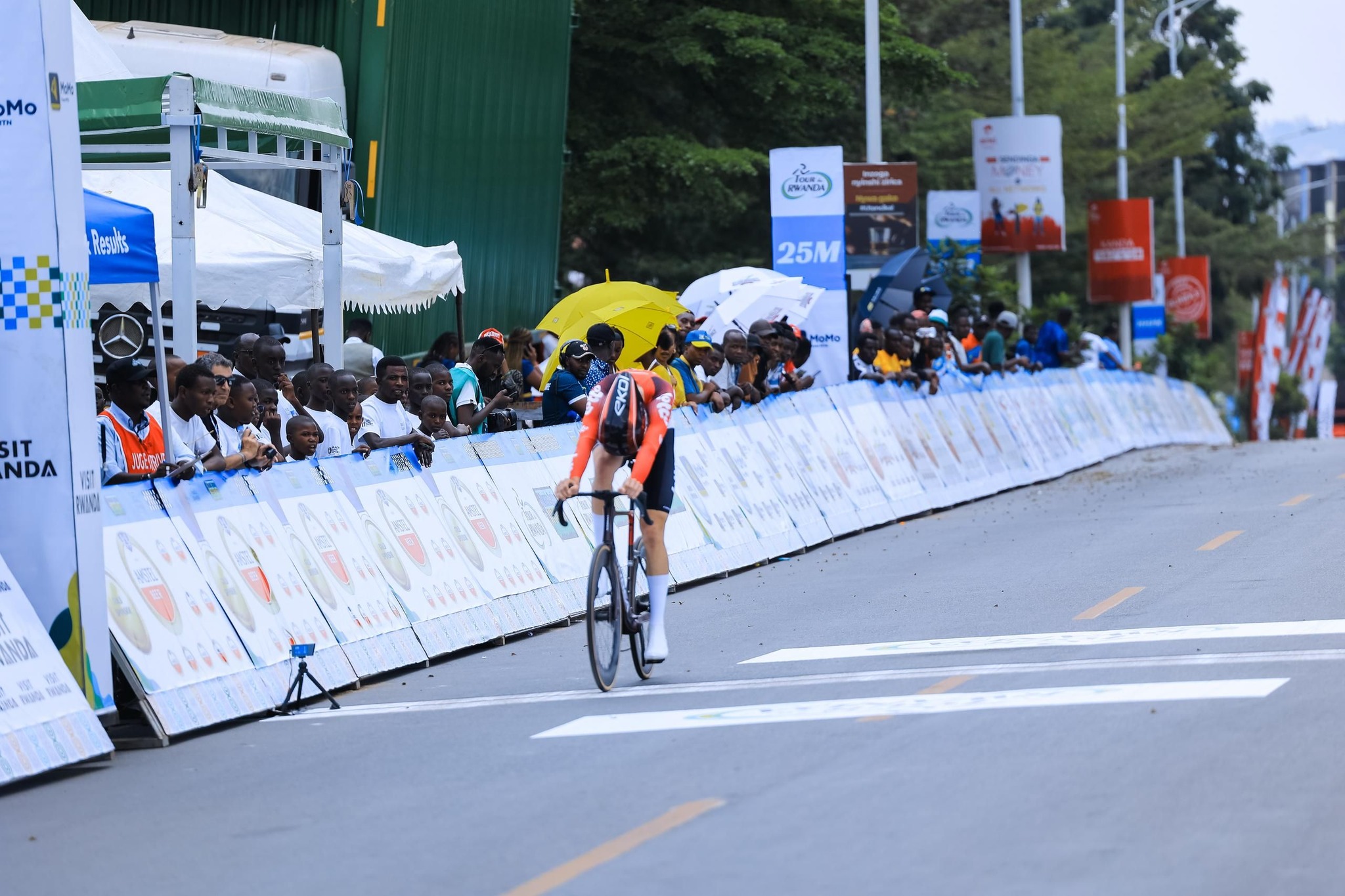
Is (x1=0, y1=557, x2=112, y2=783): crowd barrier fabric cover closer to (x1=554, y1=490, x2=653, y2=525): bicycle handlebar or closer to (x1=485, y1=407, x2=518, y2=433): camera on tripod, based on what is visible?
(x1=554, y1=490, x2=653, y2=525): bicycle handlebar

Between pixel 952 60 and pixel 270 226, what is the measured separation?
101 feet

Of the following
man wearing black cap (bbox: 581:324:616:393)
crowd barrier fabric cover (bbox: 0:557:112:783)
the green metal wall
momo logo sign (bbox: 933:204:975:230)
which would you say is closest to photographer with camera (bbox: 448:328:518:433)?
man wearing black cap (bbox: 581:324:616:393)

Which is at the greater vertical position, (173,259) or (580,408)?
(173,259)

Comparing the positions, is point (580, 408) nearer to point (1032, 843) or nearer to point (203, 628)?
point (203, 628)

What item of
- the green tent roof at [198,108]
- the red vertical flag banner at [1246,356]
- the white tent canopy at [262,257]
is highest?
the green tent roof at [198,108]

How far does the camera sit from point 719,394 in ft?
58.8

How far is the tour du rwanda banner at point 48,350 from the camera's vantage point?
985cm

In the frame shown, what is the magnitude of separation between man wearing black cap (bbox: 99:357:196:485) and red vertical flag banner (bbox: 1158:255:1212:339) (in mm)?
53455

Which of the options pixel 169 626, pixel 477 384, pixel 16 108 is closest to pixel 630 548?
pixel 169 626

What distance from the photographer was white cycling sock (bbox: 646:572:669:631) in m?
11.3

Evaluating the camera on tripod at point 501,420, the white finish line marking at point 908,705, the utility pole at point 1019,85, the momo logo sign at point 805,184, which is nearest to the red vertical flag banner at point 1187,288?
the utility pole at point 1019,85

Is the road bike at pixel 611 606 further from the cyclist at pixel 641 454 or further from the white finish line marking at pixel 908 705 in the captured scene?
the white finish line marking at pixel 908 705

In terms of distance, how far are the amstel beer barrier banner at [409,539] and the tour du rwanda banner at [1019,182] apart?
65.1ft

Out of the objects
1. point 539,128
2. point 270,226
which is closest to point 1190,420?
point 539,128
